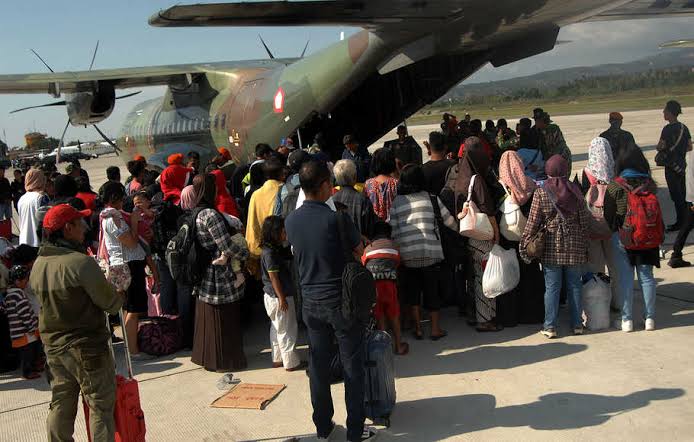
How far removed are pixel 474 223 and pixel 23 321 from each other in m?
4.40

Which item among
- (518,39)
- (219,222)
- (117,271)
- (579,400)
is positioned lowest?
(579,400)

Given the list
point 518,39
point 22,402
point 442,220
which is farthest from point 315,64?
point 22,402

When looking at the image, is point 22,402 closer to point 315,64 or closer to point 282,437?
point 282,437

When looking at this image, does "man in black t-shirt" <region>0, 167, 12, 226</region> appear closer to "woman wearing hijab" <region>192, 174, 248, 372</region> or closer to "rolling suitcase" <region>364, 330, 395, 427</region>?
"woman wearing hijab" <region>192, 174, 248, 372</region>

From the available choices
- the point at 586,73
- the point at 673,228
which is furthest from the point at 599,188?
the point at 586,73

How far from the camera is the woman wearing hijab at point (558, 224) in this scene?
19.2 ft

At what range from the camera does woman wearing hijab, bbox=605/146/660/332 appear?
19.3 feet

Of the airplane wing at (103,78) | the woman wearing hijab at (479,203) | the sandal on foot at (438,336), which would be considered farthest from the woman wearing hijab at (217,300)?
the airplane wing at (103,78)

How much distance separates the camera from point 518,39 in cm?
806

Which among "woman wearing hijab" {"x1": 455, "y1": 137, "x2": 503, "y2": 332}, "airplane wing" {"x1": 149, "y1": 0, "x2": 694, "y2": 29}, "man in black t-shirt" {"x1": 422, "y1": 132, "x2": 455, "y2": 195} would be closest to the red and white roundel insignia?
"airplane wing" {"x1": 149, "y1": 0, "x2": 694, "y2": 29}

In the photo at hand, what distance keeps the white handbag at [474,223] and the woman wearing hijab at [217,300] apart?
6.96ft

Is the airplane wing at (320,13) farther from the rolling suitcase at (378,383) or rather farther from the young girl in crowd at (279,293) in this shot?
the rolling suitcase at (378,383)

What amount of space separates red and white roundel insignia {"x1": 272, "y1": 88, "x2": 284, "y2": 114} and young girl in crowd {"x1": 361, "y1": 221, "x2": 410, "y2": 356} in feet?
20.0

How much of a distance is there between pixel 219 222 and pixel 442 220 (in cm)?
220
